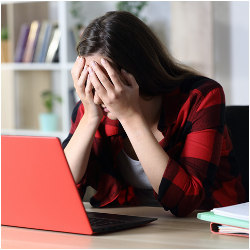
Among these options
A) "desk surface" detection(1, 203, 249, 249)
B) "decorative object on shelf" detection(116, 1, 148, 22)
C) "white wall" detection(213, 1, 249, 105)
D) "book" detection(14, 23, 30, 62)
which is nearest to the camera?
"desk surface" detection(1, 203, 249, 249)

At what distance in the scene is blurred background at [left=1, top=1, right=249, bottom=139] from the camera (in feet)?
9.89

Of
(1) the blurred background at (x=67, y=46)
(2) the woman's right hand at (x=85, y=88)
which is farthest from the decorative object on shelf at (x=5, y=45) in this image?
(2) the woman's right hand at (x=85, y=88)

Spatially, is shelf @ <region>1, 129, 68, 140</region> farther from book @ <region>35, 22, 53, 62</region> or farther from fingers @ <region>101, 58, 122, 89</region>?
fingers @ <region>101, 58, 122, 89</region>

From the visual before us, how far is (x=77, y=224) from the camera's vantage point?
997mm

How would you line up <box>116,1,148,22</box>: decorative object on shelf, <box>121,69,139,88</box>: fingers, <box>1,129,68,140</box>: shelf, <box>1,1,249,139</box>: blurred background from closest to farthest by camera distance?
<box>121,69,139,88</box>: fingers
<box>1,1,249,139</box>: blurred background
<box>116,1,148,22</box>: decorative object on shelf
<box>1,129,68,140</box>: shelf

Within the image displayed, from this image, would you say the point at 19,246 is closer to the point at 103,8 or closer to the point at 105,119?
the point at 105,119

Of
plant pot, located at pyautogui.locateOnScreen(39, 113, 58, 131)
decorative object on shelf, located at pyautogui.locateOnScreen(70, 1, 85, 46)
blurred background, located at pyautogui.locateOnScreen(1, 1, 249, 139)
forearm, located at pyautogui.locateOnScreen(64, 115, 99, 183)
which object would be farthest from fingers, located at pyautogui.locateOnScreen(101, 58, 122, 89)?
plant pot, located at pyautogui.locateOnScreen(39, 113, 58, 131)

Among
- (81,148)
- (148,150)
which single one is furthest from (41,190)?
(81,148)

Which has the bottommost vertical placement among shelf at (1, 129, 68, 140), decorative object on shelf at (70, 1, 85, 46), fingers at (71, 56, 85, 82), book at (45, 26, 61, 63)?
shelf at (1, 129, 68, 140)

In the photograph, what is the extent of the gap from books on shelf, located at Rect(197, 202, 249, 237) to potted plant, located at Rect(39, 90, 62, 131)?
9.14 feet

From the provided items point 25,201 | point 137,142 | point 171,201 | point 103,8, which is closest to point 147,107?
point 137,142

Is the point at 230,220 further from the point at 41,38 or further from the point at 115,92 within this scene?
the point at 41,38

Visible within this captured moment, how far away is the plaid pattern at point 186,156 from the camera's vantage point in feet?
4.07

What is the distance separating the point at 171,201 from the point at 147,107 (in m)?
0.37
